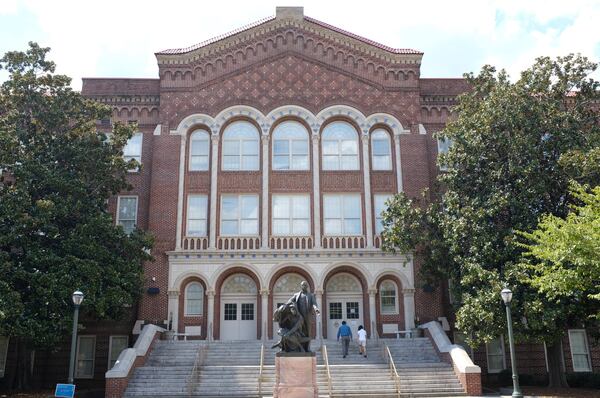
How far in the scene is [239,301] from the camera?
93.7 ft

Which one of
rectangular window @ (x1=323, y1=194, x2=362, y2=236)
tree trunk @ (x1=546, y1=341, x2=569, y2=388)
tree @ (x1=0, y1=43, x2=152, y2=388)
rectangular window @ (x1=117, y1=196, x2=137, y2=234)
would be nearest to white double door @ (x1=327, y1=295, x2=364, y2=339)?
rectangular window @ (x1=323, y1=194, x2=362, y2=236)

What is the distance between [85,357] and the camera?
2758 cm

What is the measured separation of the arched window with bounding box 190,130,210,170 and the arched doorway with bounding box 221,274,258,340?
5.73m

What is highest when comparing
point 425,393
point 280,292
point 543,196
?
point 543,196

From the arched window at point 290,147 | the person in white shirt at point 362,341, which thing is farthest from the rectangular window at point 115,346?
the person in white shirt at point 362,341

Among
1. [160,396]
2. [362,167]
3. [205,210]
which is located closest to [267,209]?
[205,210]

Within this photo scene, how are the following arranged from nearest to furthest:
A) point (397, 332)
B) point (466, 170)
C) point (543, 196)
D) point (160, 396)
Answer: point (160, 396) → point (543, 196) → point (466, 170) → point (397, 332)

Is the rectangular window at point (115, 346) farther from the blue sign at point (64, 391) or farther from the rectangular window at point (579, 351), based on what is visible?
the rectangular window at point (579, 351)

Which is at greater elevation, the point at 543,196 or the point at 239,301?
the point at 543,196

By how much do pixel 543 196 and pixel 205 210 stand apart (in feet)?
49.7

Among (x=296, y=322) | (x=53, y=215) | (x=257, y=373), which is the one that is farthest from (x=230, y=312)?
(x=296, y=322)

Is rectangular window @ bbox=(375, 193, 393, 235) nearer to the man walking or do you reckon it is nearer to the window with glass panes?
the window with glass panes

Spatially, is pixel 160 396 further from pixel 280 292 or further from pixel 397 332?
pixel 397 332

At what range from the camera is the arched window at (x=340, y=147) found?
3017 centimetres
